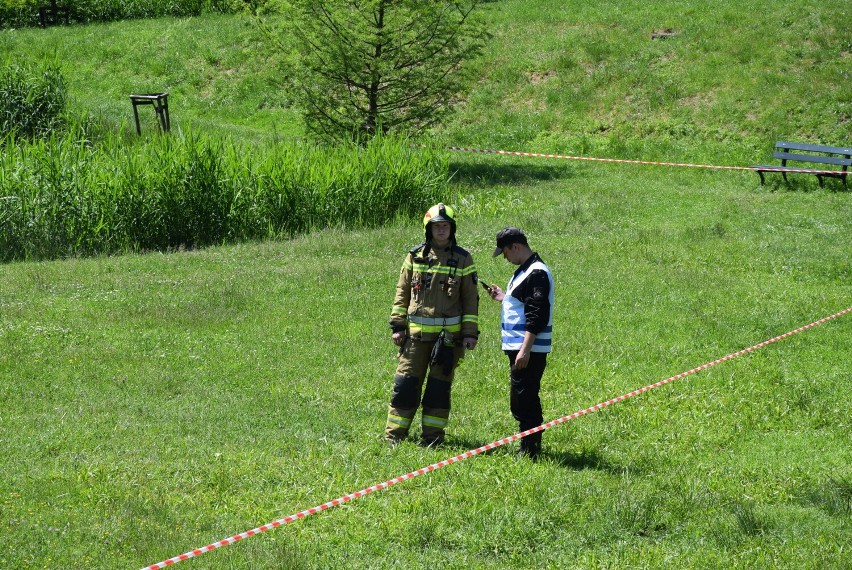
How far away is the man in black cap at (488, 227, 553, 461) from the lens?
738 cm

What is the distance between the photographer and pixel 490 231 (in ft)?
54.3

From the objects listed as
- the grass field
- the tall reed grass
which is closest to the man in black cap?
the grass field

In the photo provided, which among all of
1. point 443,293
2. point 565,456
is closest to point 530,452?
point 565,456

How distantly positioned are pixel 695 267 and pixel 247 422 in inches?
307

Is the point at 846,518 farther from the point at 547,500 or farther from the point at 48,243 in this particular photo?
the point at 48,243

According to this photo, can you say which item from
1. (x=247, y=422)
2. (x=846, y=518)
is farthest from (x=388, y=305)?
(x=846, y=518)

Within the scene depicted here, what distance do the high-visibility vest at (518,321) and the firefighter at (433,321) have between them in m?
0.26

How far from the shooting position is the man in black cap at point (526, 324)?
738cm

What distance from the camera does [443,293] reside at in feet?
25.6

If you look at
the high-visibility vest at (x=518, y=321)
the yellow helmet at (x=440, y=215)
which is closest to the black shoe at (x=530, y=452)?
the high-visibility vest at (x=518, y=321)

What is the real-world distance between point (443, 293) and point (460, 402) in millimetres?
1752

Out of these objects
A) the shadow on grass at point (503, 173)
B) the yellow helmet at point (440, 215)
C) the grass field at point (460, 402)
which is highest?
the yellow helmet at point (440, 215)

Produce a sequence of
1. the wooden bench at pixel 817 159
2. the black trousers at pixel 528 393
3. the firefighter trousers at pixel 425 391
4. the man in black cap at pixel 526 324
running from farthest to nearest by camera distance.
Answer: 1. the wooden bench at pixel 817 159
2. the firefighter trousers at pixel 425 391
3. the black trousers at pixel 528 393
4. the man in black cap at pixel 526 324

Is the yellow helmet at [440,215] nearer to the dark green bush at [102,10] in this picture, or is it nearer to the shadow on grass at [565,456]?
Answer: the shadow on grass at [565,456]
